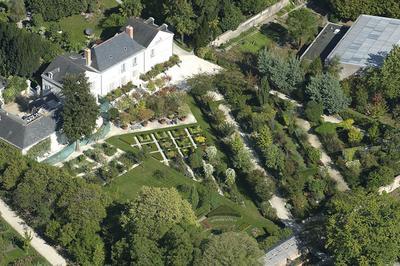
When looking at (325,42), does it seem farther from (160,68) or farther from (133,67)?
(133,67)

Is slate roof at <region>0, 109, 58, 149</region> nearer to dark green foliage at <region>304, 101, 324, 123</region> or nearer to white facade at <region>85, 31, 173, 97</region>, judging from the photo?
white facade at <region>85, 31, 173, 97</region>

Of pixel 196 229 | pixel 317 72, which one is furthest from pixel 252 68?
pixel 196 229

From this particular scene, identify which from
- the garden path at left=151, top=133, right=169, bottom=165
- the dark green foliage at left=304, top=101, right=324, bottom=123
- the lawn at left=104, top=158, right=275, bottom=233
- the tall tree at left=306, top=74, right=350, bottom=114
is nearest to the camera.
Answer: the lawn at left=104, top=158, right=275, bottom=233

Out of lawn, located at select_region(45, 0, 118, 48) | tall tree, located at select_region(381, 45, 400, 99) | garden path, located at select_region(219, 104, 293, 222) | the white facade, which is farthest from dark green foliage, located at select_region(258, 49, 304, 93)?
lawn, located at select_region(45, 0, 118, 48)

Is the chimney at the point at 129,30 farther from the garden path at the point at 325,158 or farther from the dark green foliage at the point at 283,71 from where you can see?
the garden path at the point at 325,158

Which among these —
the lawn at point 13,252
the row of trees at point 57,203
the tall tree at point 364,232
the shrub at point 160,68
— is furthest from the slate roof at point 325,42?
the lawn at point 13,252

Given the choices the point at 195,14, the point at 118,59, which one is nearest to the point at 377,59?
the point at 195,14
